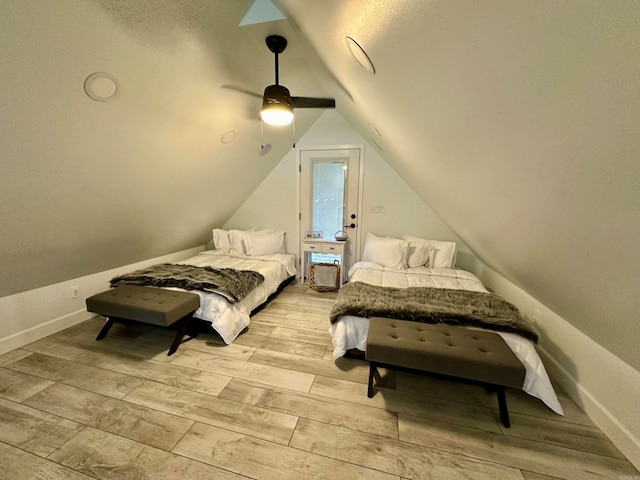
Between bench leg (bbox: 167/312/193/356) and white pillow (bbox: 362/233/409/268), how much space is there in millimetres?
2180

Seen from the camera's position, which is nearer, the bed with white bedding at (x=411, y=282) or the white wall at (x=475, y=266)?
the white wall at (x=475, y=266)

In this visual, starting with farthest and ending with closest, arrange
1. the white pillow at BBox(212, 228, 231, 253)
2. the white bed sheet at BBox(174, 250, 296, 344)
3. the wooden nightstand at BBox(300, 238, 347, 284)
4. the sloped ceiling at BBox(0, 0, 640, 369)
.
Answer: the white pillow at BBox(212, 228, 231, 253), the wooden nightstand at BBox(300, 238, 347, 284), the white bed sheet at BBox(174, 250, 296, 344), the sloped ceiling at BBox(0, 0, 640, 369)

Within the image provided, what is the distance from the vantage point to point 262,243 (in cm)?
364

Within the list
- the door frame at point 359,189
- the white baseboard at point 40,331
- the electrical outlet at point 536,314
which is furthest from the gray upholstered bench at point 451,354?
the white baseboard at point 40,331

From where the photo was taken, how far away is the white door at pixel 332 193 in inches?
141

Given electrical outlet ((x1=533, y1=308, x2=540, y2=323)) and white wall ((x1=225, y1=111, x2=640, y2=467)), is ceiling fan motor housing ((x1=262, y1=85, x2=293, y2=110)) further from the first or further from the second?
electrical outlet ((x1=533, y1=308, x2=540, y2=323))

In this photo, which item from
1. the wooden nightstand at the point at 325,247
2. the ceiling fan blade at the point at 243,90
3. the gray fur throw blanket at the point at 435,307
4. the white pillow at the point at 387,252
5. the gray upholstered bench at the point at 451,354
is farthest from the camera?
the wooden nightstand at the point at 325,247

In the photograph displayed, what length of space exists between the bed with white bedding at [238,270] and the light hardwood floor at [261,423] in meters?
0.31

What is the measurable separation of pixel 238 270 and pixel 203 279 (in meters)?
0.42

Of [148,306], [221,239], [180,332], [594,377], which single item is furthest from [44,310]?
[594,377]

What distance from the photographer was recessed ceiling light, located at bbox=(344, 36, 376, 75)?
1157mm

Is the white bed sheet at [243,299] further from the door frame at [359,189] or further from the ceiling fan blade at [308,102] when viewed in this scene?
the ceiling fan blade at [308,102]

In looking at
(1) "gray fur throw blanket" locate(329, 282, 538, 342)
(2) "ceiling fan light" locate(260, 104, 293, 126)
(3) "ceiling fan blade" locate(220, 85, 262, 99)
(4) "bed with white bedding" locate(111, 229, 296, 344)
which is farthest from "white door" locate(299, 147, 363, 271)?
(2) "ceiling fan light" locate(260, 104, 293, 126)

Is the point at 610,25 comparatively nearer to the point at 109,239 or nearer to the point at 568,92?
the point at 568,92
